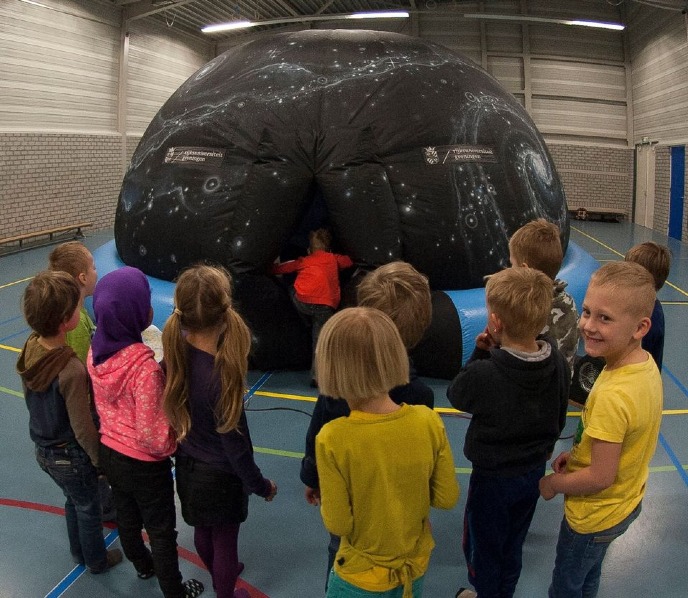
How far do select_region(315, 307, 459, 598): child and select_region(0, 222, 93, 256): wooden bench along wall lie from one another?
1003 cm

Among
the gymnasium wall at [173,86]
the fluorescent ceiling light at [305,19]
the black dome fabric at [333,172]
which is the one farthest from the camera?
the fluorescent ceiling light at [305,19]

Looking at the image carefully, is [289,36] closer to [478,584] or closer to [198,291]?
[198,291]

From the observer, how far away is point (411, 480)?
1.73 meters

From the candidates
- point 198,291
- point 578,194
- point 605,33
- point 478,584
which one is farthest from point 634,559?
point 605,33

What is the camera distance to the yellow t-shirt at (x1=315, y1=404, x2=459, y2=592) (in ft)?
5.47

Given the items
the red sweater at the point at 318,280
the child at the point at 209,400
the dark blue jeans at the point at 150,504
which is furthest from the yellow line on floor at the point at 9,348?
the child at the point at 209,400

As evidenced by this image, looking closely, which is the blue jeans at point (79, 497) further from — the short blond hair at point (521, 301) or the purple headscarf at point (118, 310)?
the short blond hair at point (521, 301)

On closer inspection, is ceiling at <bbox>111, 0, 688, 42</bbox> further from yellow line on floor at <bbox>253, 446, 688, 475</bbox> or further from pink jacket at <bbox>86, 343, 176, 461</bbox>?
pink jacket at <bbox>86, 343, 176, 461</bbox>

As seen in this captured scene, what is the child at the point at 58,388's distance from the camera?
233 cm

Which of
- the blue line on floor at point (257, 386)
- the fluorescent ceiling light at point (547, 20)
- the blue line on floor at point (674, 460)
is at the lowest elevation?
the blue line on floor at point (674, 460)

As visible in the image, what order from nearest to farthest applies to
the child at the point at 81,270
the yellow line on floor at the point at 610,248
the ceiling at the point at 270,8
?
1. the child at the point at 81,270
2. the yellow line on floor at the point at 610,248
3. the ceiling at the point at 270,8

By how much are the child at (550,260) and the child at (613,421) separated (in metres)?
0.86

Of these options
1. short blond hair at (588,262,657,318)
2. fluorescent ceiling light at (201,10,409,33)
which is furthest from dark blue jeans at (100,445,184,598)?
fluorescent ceiling light at (201,10,409,33)

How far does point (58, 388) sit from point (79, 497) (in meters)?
0.52
